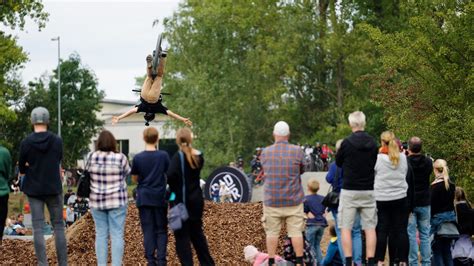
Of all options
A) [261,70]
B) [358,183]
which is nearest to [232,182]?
[358,183]

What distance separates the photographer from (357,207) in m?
15.0

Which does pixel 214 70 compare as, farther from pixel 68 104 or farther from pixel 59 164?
pixel 59 164

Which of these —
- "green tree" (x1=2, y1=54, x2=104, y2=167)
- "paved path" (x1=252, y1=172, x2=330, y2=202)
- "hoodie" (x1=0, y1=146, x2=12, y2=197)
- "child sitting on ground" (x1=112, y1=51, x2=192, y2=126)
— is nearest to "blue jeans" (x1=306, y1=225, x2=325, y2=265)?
"hoodie" (x1=0, y1=146, x2=12, y2=197)

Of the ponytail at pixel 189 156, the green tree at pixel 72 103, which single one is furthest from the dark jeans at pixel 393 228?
the green tree at pixel 72 103

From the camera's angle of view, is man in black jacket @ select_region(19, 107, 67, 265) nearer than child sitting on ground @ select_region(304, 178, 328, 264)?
Yes

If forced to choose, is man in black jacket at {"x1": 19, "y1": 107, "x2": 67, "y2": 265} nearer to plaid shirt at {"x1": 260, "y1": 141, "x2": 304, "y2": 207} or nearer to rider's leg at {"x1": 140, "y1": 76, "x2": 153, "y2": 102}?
plaid shirt at {"x1": 260, "y1": 141, "x2": 304, "y2": 207}

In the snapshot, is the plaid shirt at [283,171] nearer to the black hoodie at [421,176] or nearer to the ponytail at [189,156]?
the ponytail at [189,156]

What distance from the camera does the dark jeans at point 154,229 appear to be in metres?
14.6

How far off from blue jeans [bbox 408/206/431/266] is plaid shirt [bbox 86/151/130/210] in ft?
14.6

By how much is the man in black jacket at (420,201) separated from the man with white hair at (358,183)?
1421mm

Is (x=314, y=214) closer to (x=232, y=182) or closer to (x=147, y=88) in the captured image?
(x=147, y=88)

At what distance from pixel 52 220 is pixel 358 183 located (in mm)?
3900

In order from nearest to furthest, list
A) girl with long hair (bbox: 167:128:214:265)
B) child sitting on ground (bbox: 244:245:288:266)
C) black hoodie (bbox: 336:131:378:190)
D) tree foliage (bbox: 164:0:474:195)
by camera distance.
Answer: girl with long hair (bbox: 167:128:214:265) → black hoodie (bbox: 336:131:378:190) → child sitting on ground (bbox: 244:245:288:266) → tree foliage (bbox: 164:0:474:195)

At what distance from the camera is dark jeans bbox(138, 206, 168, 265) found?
1456 cm
